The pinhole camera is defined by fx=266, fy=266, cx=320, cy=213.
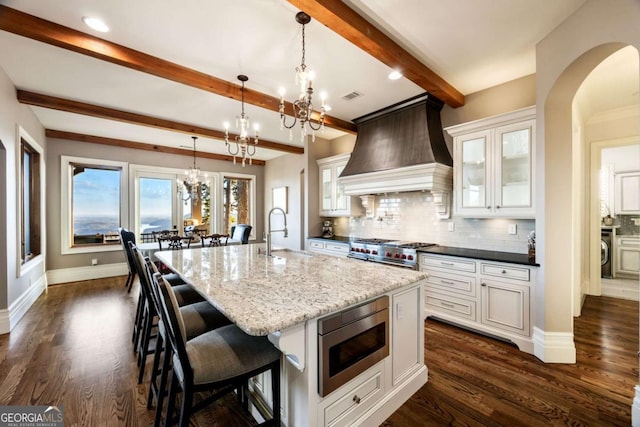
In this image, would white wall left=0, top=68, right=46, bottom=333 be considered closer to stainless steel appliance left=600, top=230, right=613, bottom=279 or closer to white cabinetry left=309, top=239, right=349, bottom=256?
white cabinetry left=309, top=239, right=349, bottom=256

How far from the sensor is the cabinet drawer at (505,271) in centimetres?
256

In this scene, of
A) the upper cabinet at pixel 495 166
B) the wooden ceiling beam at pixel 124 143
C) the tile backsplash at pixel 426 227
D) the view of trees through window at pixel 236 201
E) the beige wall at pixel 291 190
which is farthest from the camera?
the view of trees through window at pixel 236 201

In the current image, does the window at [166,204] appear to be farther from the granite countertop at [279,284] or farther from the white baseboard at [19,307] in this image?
the granite countertop at [279,284]

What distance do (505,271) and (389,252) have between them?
128 centimetres

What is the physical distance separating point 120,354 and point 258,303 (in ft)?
7.21

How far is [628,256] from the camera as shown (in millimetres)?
5051

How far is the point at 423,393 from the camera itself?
6.46 ft

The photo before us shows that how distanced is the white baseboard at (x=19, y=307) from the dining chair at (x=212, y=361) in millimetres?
3199

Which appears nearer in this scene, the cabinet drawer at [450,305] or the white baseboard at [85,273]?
the cabinet drawer at [450,305]

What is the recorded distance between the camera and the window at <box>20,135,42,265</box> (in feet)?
13.1

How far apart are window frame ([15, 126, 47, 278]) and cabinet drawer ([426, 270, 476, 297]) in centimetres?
506

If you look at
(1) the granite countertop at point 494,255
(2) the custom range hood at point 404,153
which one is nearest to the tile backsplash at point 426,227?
(1) the granite countertop at point 494,255

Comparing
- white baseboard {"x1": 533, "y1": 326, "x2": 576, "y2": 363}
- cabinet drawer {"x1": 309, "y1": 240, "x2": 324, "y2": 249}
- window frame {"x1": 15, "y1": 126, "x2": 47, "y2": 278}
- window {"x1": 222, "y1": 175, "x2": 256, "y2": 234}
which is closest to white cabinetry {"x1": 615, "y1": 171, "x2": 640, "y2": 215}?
white baseboard {"x1": 533, "y1": 326, "x2": 576, "y2": 363}

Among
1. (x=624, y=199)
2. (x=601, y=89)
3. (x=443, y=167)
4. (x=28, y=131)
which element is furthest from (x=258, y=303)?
(x=624, y=199)
